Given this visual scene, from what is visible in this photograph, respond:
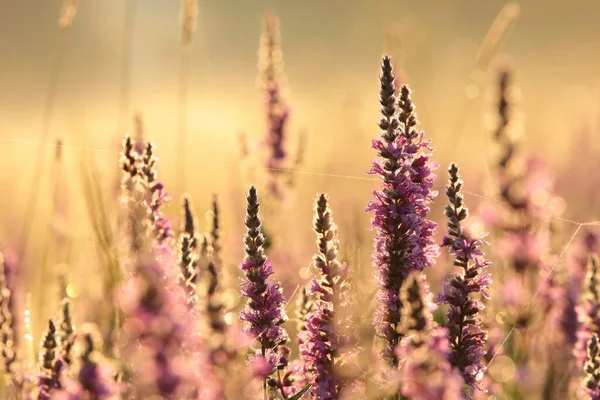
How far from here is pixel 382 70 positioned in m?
3.77

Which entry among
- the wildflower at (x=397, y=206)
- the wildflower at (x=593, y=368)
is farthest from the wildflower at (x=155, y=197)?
the wildflower at (x=593, y=368)

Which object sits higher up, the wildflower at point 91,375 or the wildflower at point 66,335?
the wildflower at point 91,375

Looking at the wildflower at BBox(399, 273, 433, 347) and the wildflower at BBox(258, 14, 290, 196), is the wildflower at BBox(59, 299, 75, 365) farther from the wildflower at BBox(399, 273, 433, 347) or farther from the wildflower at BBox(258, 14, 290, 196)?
the wildflower at BBox(258, 14, 290, 196)

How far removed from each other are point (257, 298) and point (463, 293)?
82 cm

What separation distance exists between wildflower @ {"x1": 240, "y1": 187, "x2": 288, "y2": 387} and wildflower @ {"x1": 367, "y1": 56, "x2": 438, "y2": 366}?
0.47 metres

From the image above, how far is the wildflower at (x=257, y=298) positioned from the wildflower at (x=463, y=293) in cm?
67

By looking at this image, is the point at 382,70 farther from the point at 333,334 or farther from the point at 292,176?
the point at 292,176

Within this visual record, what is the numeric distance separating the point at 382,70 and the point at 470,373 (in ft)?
4.95

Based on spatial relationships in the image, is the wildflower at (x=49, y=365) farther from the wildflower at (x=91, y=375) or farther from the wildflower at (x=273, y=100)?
the wildflower at (x=273, y=100)

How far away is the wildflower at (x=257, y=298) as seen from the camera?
3.14m

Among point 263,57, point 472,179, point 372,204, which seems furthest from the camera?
point 263,57

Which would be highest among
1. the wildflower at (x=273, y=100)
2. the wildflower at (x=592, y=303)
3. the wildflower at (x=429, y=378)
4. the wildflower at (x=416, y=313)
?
the wildflower at (x=273, y=100)

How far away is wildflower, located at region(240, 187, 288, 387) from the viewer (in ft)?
10.3

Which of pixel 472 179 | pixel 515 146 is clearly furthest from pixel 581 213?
pixel 515 146
